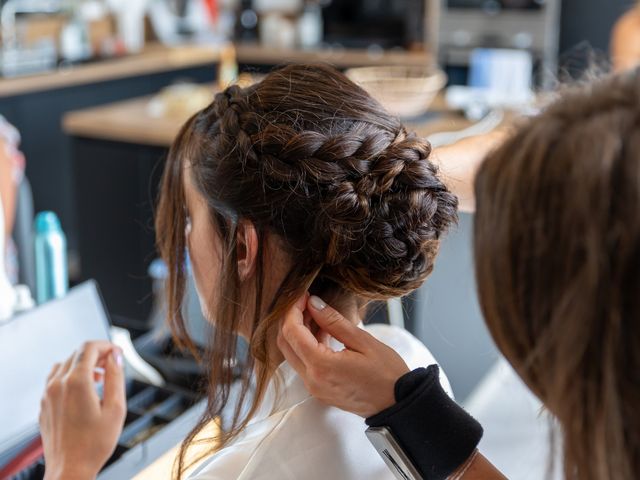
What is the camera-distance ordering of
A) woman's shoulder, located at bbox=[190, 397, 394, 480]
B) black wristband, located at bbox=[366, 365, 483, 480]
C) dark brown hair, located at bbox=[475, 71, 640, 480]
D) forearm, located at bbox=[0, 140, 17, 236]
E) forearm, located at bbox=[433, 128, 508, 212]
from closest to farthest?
dark brown hair, located at bbox=[475, 71, 640, 480]
black wristband, located at bbox=[366, 365, 483, 480]
woman's shoulder, located at bbox=[190, 397, 394, 480]
forearm, located at bbox=[433, 128, 508, 212]
forearm, located at bbox=[0, 140, 17, 236]

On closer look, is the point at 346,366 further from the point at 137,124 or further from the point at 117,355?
the point at 137,124

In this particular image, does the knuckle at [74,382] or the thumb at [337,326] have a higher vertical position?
the thumb at [337,326]

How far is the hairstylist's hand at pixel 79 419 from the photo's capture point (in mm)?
959

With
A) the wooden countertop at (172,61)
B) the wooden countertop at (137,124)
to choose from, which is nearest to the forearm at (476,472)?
the wooden countertop at (137,124)

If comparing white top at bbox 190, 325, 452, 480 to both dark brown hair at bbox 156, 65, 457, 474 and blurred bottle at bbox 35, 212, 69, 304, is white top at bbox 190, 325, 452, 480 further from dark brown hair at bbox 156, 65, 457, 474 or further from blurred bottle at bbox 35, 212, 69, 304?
blurred bottle at bbox 35, 212, 69, 304

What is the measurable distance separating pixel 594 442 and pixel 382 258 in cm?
43

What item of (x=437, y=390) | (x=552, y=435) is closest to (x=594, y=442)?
(x=552, y=435)

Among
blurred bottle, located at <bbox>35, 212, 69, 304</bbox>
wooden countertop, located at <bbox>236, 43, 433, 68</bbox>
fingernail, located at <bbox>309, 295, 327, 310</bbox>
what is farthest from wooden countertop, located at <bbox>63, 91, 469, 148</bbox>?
fingernail, located at <bbox>309, 295, 327, 310</bbox>

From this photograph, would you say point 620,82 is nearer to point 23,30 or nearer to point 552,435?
point 552,435

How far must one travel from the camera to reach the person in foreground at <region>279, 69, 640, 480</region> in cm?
54

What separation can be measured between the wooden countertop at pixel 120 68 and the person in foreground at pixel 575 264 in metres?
3.53

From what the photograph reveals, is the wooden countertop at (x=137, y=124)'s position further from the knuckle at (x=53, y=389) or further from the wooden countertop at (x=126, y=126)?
the knuckle at (x=53, y=389)

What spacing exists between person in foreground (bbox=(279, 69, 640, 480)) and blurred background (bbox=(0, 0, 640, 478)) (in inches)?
33.7

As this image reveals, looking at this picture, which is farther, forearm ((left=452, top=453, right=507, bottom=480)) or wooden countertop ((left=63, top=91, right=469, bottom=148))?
wooden countertop ((left=63, top=91, right=469, bottom=148))
